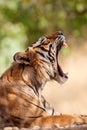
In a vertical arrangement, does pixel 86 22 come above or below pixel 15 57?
above

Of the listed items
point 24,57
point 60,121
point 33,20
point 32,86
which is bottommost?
point 60,121

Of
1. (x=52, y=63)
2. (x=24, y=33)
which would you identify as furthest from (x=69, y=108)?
(x=52, y=63)

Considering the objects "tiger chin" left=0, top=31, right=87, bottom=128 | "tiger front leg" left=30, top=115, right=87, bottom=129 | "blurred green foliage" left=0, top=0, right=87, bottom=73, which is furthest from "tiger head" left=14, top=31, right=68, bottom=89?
"blurred green foliage" left=0, top=0, right=87, bottom=73

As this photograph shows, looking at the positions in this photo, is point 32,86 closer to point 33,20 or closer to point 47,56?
point 47,56

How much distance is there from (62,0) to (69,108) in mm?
2384

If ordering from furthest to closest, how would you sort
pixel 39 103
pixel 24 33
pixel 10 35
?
1. pixel 24 33
2. pixel 10 35
3. pixel 39 103

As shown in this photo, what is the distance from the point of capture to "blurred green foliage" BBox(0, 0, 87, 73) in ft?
50.7

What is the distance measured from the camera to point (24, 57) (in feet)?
22.4

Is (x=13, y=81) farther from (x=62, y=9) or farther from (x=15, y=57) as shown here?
(x=62, y=9)

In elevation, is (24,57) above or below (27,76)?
above

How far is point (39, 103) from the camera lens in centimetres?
670

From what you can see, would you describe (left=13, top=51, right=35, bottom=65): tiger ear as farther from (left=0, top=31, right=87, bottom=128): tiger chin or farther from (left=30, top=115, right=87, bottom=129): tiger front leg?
(left=30, top=115, right=87, bottom=129): tiger front leg

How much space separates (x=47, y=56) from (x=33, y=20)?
10.3m

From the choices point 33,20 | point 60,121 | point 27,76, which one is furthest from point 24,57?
point 33,20
